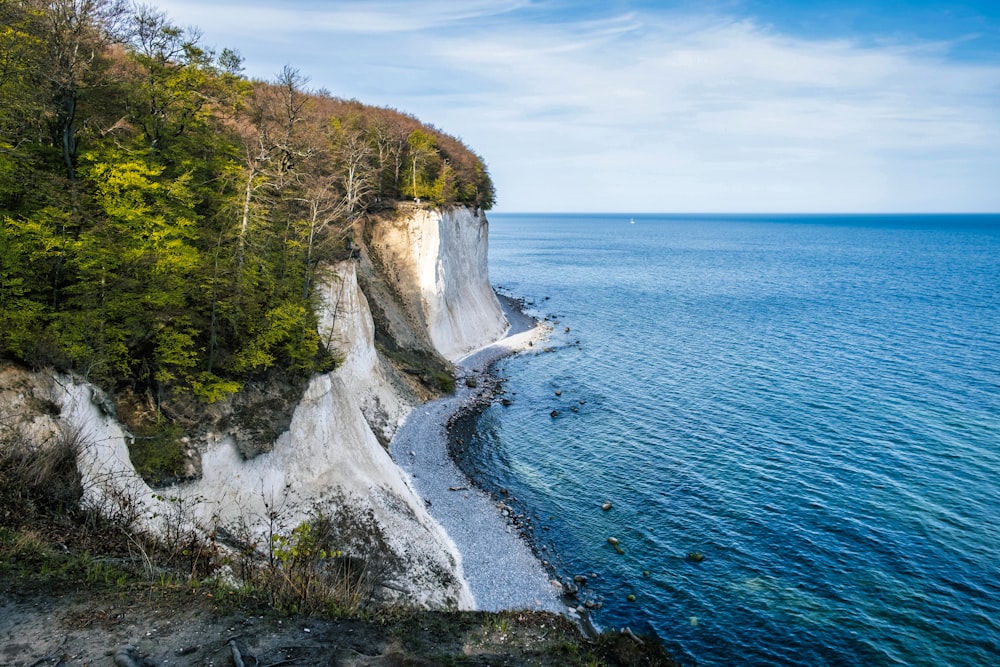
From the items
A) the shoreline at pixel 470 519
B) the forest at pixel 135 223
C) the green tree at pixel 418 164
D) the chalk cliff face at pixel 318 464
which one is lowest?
the shoreline at pixel 470 519

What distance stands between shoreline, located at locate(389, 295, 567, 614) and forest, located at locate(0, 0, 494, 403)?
405 inches

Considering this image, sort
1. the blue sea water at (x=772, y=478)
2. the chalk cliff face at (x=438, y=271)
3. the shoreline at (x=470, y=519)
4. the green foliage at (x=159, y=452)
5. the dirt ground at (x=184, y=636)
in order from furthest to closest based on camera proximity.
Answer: the chalk cliff face at (x=438, y=271), the shoreline at (x=470, y=519), the blue sea water at (x=772, y=478), the green foliage at (x=159, y=452), the dirt ground at (x=184, y=636)

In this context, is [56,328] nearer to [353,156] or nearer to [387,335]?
[353,156]

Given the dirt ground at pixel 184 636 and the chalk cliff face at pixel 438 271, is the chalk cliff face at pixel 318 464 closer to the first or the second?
the dirt ground at pixel 184 636

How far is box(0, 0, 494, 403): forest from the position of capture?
18.0 m

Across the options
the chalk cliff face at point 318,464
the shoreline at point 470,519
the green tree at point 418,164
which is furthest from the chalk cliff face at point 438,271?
the chalk cliff face at point 318,464

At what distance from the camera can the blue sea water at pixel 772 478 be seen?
23.1 meters

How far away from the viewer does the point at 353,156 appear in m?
40.1

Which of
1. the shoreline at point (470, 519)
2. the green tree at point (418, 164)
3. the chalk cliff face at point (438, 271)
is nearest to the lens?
the shoreline at point (470, 519)

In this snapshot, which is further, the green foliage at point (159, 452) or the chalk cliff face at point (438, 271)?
the chalk cliff face at point (438, 271)

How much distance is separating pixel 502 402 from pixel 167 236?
97.3 feet

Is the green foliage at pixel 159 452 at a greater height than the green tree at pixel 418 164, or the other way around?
the green tree at pixel 418 164

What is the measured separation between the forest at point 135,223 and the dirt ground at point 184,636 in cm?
880

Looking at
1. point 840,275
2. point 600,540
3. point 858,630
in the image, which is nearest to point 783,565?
point 858,630
